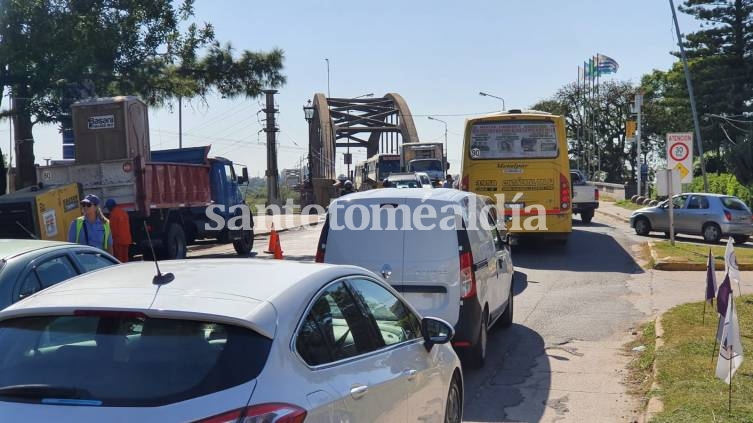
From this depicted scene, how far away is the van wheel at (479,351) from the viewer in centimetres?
841

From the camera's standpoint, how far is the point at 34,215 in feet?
49.2

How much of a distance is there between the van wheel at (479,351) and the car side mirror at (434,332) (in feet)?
10.5

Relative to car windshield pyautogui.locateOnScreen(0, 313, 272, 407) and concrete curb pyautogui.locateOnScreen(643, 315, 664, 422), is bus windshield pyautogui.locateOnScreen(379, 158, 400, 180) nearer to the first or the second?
concrete curb pyautogui.locateOnScreen(643, 315, 664, 422)

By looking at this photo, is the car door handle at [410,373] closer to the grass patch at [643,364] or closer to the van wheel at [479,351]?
the grass patch at [643,364]

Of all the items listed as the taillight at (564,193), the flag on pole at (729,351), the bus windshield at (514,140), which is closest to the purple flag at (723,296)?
the flag on pole at (729,351)

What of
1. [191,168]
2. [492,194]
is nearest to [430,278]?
[492,194]

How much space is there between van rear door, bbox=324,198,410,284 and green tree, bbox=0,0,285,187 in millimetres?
14733

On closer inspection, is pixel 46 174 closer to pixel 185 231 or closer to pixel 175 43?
pixel 185 231

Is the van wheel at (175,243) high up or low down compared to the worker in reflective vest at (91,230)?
down

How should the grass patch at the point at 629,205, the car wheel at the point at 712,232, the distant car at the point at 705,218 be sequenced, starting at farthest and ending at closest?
the grass patch at the point at 629,205 < the car wheel at the point at 712,232 < the distant car at the point at 705,218

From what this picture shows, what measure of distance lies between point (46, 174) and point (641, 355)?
13.1 m

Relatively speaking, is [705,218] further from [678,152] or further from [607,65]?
[607,65]

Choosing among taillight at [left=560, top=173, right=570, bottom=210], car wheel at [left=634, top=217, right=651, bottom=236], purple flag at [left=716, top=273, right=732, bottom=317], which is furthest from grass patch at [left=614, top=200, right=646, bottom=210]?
purple flag at [left=716, top=273, right=732, bottom=317]

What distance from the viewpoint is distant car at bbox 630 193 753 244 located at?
2425 centimetres
